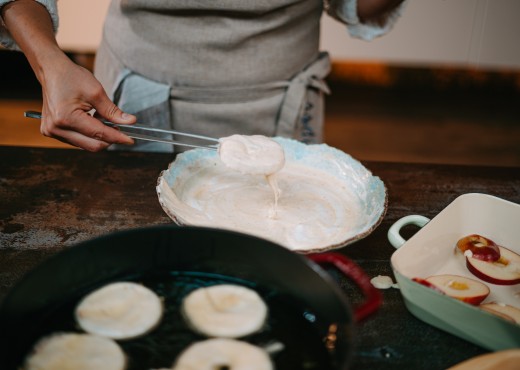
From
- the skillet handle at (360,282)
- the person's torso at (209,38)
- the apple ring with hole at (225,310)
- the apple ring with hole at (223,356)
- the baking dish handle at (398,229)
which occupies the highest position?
the person's torso at (209,38)

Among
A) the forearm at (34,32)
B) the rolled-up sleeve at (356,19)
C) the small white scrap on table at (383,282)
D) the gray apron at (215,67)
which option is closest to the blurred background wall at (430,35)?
the rolled-up sleeve at (356,19)

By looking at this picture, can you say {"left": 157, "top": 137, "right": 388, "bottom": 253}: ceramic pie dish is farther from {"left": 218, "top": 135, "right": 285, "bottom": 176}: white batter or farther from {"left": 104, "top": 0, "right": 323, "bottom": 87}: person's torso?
{"left": 104, "top": 0, "right": 323, "bottom": 87}: person's torso

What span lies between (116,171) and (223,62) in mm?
397

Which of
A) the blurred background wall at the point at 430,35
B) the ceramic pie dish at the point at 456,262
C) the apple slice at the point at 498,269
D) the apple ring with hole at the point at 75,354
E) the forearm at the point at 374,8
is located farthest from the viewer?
the blurred background wall at the point at 430,35

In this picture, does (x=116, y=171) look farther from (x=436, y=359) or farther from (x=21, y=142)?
(x=21, y=142)

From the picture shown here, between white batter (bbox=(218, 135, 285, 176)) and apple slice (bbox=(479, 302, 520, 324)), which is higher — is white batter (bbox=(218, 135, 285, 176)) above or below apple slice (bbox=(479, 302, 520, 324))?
above

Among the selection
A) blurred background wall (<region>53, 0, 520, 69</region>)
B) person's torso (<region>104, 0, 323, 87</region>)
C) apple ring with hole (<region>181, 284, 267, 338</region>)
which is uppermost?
person's torso (<region>104, 0, 323, 87</region>)

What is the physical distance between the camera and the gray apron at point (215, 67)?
134 cm

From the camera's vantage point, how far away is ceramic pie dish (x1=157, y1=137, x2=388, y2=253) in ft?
3.18

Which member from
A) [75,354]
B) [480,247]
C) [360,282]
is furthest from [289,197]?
[75,354]

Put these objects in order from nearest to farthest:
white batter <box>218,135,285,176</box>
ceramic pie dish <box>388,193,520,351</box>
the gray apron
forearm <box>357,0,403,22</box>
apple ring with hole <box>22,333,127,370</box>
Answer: apple ring with hole <box>22,333,127,370</box> < ceramic pie dish <box>388,193,520,351</box> < white batter <box>218,135,285,176</box> < the gray apron < forearm <box>357,0,403,22</box>

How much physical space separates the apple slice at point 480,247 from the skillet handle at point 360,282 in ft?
1.17

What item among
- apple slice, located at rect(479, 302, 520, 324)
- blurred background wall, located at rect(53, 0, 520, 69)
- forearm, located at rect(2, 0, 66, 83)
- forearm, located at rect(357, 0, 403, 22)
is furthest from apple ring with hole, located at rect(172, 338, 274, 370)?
blurred background wall, located at rect(53, 0, 520, 69)

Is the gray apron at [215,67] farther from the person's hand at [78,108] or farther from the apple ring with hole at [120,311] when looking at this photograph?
the apple ring with hole at [120,311]
